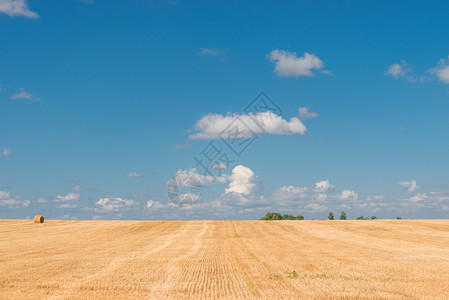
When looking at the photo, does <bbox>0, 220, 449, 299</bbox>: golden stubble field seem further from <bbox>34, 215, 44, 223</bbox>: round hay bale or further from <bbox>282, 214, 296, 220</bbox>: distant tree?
<bbox>282, 214, 296, 220</bbox>: distant tree

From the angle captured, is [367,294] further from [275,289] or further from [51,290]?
[51,290]

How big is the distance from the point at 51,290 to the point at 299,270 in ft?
33.0

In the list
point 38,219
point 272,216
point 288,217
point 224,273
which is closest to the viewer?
point 224,273

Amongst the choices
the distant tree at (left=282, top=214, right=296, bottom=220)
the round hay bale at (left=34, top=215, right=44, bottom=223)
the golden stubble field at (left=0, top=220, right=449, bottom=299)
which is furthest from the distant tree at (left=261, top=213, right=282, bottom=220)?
the golden stubble field at (left=0, top=220, right=449, bottom=299)

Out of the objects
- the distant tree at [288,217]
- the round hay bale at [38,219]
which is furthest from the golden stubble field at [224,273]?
the distant tree at [288,217]

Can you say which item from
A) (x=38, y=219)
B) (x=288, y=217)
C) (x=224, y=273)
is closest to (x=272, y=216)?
(x=288, y=217)

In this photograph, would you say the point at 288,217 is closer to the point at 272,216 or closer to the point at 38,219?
the point at 272,216

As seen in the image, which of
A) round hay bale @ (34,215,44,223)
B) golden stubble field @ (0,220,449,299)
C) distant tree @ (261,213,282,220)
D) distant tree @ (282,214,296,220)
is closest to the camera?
golden stubble field @ (0,220,449,299)

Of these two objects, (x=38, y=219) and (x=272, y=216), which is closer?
(x=38, y=219)

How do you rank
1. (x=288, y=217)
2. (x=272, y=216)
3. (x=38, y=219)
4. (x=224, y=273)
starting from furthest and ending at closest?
(x=288, y=217)
(x=272, y=216)
(x=38, y=219)
(x=224, y=273)

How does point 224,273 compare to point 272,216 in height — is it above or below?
below

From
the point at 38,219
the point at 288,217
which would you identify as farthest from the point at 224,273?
the point at 288,217

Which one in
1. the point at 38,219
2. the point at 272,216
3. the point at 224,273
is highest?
the point at 272,216

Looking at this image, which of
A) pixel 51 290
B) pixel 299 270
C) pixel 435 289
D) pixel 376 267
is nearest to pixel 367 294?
A: pixel 435 289
